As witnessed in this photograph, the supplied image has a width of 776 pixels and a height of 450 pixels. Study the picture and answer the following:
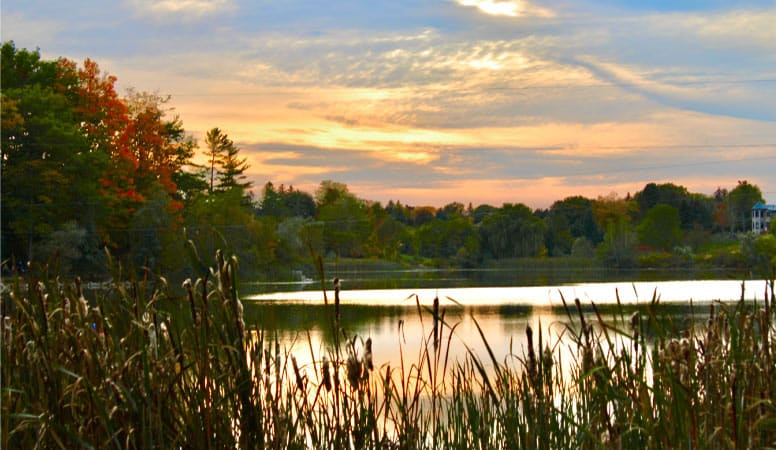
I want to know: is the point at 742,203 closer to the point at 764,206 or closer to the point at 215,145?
the point at 764,206

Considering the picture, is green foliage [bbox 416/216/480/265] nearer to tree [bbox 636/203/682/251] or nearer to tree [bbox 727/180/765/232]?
tree [bbox 636/203/682/251]

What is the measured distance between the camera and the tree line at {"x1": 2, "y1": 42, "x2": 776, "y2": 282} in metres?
30.0

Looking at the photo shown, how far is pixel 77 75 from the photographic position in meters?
35.8

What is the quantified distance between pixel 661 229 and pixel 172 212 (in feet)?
144

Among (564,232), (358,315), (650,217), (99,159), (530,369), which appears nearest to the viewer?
(530,369)

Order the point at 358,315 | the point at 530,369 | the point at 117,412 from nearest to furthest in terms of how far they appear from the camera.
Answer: the point at 117,412 < the point at 530,369 < the point at 358,315

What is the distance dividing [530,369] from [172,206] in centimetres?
3374

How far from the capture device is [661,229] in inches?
2576

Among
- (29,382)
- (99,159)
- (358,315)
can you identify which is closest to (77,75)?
(99,159)

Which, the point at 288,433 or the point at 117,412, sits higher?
the point at 117,412

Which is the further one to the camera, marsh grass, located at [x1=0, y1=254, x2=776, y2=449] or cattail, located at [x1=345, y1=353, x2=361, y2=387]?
cattail, located at [x1=345, y1=353, x2=361, y2=387]

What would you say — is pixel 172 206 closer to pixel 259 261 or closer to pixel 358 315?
pixel 259 261

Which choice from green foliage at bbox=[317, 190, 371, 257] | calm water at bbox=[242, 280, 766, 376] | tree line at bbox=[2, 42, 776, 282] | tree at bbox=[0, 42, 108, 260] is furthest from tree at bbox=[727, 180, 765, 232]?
tree at bbox=[0, 42, 108, 260]

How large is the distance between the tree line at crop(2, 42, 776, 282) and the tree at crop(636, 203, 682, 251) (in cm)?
9
